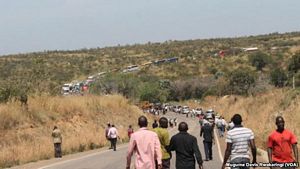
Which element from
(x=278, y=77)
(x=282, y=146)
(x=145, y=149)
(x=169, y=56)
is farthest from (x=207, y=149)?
(x=169, y=56)

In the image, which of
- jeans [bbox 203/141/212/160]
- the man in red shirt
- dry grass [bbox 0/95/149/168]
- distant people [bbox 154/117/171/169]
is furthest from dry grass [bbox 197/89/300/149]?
the man in red shirt

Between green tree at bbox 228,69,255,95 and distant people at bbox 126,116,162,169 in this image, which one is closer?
distant people at bbox 126,116,162,169

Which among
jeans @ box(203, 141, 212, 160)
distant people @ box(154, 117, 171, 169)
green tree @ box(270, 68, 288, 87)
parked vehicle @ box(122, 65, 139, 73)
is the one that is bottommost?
parked vehicle @ box(122, 65, 139, 73)

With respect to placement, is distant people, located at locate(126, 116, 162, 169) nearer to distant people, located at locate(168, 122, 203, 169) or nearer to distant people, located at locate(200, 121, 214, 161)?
distant people, located at locate(168, 122, 203, 169)

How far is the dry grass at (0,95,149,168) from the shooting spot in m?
32.6

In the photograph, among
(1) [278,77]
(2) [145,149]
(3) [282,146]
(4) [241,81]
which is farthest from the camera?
(4) [241,81]

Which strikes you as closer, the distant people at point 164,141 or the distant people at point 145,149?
the distant people at point 145,149

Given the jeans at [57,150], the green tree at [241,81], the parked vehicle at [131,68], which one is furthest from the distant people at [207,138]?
the parked vehicle at [131,68]

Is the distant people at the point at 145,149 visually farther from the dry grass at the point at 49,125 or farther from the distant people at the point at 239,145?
the dry grass at the point at 49,125

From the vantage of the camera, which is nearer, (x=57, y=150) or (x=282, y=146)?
(x=282, y=146)

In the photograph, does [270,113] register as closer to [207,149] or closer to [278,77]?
[207,149]

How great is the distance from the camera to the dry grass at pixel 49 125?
107 ft

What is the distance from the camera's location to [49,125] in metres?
42.5

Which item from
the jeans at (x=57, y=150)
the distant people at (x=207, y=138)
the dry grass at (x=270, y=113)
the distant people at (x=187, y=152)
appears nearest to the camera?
the distant people at (x=187, y=152)
